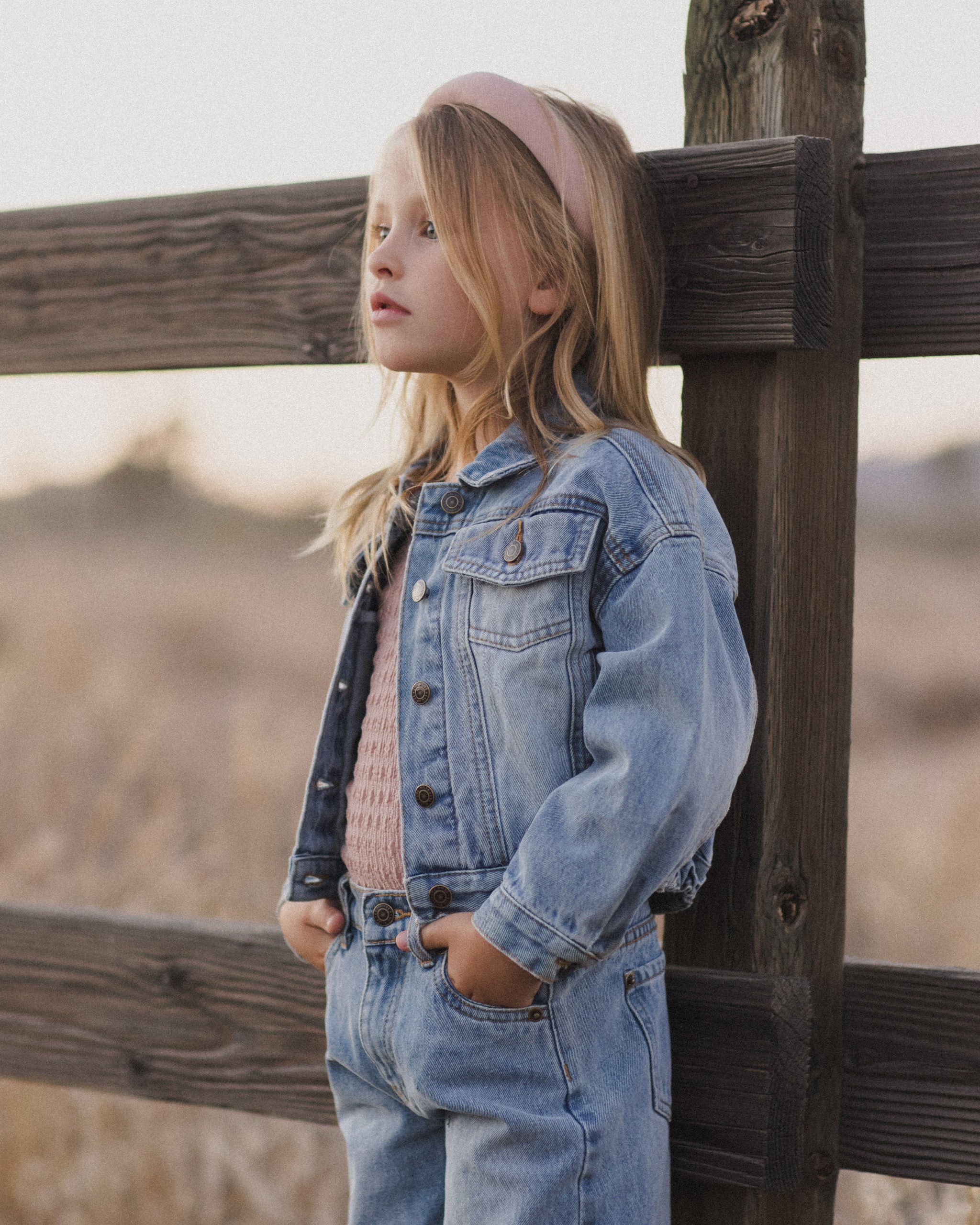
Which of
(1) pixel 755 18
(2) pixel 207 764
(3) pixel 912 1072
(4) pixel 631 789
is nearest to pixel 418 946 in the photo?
(4) pixel 631 789

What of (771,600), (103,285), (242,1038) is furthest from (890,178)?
(242,1038)

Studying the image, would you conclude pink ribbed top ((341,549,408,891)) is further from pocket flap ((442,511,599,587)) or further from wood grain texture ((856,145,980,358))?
wood grain texture ((856,145,980,358))

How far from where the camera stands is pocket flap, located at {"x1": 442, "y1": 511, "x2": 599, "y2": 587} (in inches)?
51.7

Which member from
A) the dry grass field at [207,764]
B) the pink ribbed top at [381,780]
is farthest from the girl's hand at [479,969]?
the dry grass field at [207,764]

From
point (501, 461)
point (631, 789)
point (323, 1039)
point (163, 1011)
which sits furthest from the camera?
point (163, 1011)

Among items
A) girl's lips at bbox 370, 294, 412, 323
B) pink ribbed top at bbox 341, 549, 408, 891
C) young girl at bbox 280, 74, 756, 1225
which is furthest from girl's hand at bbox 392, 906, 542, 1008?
girl's lips at bbox 370, 294, 412, 323

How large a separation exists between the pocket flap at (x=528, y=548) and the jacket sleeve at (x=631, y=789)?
0.22 ft

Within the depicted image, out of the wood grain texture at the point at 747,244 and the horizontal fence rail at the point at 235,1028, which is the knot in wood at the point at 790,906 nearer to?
the horizontal fence rail at the point at 235,1028

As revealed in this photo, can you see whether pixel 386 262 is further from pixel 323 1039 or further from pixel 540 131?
pixel 323 1039

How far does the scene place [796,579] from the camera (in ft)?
4.89

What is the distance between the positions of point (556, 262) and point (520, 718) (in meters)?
0.54

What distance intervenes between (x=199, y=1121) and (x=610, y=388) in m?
2.32

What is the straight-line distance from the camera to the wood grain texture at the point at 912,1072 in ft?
4.85

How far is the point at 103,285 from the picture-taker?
193 centimetres
